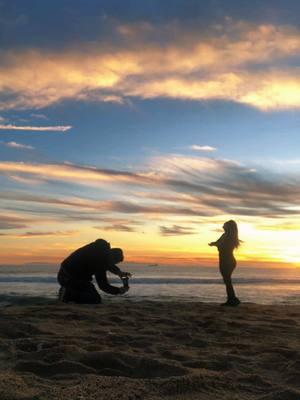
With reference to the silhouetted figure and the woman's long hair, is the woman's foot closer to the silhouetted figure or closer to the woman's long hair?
the woman's long hair

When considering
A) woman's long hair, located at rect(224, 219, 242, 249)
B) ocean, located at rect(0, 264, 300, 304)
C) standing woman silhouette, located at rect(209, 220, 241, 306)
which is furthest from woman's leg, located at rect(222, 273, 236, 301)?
ocean, located at rect(0, 264, 300, 304)

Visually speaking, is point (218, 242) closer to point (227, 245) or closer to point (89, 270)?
point (227, 245)

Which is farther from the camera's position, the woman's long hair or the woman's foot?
the woman's long hair

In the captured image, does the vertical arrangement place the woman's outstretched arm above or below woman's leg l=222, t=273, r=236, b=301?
above

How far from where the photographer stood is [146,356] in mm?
4254

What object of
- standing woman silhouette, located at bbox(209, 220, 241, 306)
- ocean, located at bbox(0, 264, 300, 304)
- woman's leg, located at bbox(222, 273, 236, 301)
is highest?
standing woman silhouette, located at bbox(209, 220, 241, 306)

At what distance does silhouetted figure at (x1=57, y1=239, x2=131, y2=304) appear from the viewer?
854 centimetres

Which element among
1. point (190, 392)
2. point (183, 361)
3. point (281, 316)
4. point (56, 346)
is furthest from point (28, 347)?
point (281, 316)

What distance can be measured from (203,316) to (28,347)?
3.42 m

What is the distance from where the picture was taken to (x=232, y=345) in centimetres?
504

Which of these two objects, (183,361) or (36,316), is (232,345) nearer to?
(183,361)

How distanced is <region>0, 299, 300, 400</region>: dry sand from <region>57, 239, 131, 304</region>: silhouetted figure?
1.28 metres

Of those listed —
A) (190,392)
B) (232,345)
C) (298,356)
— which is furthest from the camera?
(232,345)

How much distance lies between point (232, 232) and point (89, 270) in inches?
133
